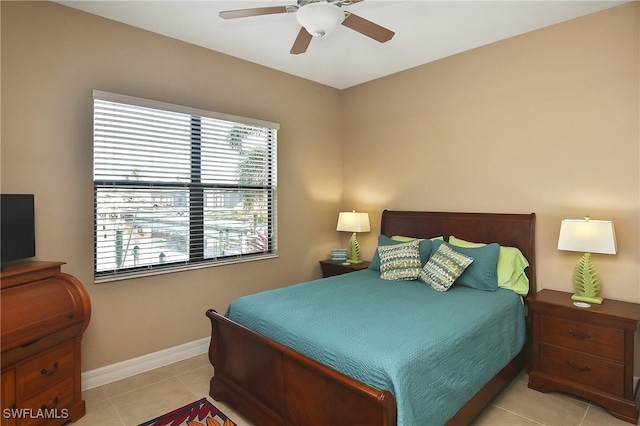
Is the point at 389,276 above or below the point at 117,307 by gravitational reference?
above

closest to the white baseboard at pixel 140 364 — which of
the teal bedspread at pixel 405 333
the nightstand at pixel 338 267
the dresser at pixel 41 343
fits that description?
the dresser at pixel 41 343

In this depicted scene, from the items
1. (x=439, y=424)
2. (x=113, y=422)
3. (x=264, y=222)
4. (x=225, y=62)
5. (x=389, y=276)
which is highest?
(x=225, y=62)

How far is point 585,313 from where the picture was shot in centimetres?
241

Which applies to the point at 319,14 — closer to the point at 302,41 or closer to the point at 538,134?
the point at 302,41

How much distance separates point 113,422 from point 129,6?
2.83 metres

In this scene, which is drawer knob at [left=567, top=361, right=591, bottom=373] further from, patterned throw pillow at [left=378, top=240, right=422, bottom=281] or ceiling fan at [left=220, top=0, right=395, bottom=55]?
ceiling fan at [left=220, top=0, right=395, bottom=55]

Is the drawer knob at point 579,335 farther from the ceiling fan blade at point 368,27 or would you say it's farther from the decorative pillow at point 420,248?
the ceiling fan blade at point 368,27

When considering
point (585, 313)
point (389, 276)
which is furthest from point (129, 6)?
point (585, 313)

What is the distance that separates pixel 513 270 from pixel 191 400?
2.65 meters

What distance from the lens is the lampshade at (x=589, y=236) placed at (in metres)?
2.44

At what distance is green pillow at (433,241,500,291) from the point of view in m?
2.81

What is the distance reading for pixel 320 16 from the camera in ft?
6.27

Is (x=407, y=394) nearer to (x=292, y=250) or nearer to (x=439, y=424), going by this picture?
(x=439, y=424)

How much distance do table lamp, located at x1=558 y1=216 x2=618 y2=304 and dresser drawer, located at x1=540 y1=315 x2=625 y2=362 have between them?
0.22 m
